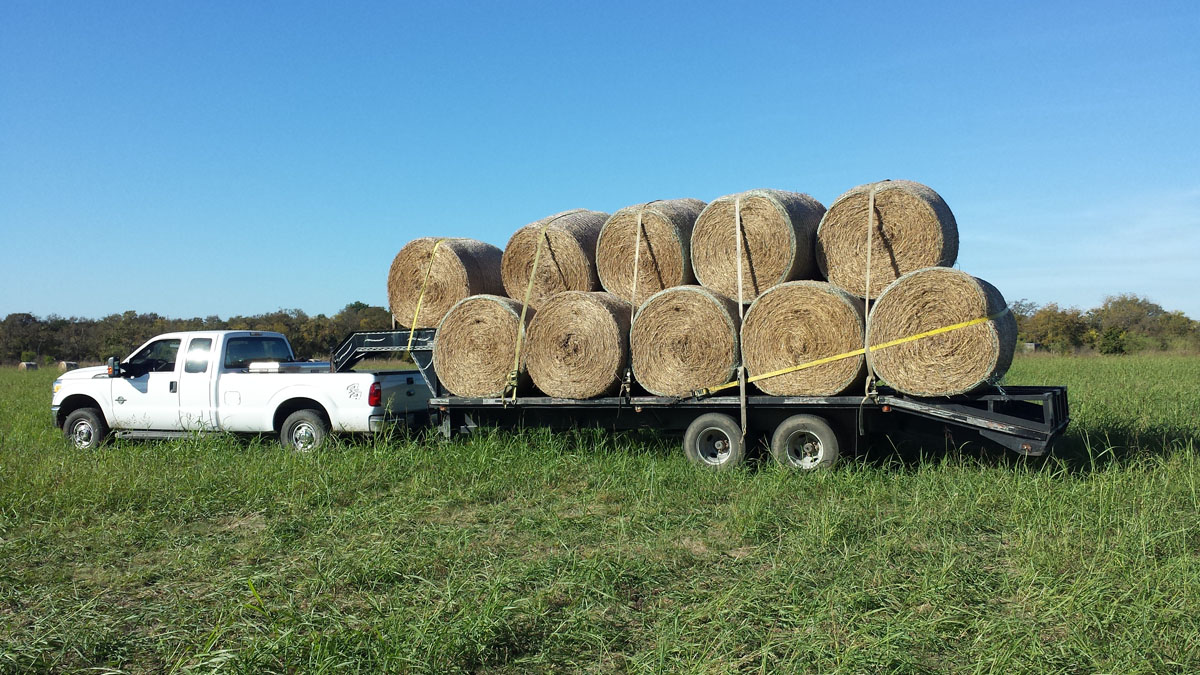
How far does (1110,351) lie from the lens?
40062 millimetres

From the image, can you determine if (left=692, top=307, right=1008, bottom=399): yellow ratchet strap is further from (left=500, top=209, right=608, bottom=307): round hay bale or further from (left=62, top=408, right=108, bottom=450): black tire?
(left=62, top=408, right=108, bottom=450): black tire

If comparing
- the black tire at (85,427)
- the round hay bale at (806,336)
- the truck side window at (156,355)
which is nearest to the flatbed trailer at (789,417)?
the round hay bale at (806,336)

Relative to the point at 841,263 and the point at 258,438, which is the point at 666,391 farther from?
the point at 258,438

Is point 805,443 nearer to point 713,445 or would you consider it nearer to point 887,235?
point 713,445

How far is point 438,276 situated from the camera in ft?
34.3

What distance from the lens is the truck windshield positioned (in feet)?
36.7

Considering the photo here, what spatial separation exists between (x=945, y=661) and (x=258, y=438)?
8.54 metres

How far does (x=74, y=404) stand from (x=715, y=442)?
29.2 ft

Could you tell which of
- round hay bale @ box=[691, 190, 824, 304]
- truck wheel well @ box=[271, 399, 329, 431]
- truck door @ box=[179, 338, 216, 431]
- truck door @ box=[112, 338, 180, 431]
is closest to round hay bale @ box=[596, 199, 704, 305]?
round hay bale @ box=[691, 190, 824, 304]

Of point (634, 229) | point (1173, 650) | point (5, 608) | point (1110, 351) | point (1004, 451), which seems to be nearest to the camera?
point (1173, 650)

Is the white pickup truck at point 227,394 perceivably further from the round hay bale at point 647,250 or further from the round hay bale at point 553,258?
the round hay bale at point 647,250

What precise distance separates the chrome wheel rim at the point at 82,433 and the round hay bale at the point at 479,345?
17.8ft

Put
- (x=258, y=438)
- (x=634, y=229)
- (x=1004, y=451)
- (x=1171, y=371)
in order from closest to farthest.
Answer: (x=1004, y=451) < (x=634, y=229) < (x=258, y=438) < (x=1171, y=371)

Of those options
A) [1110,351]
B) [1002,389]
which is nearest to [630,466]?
[1002,389]
